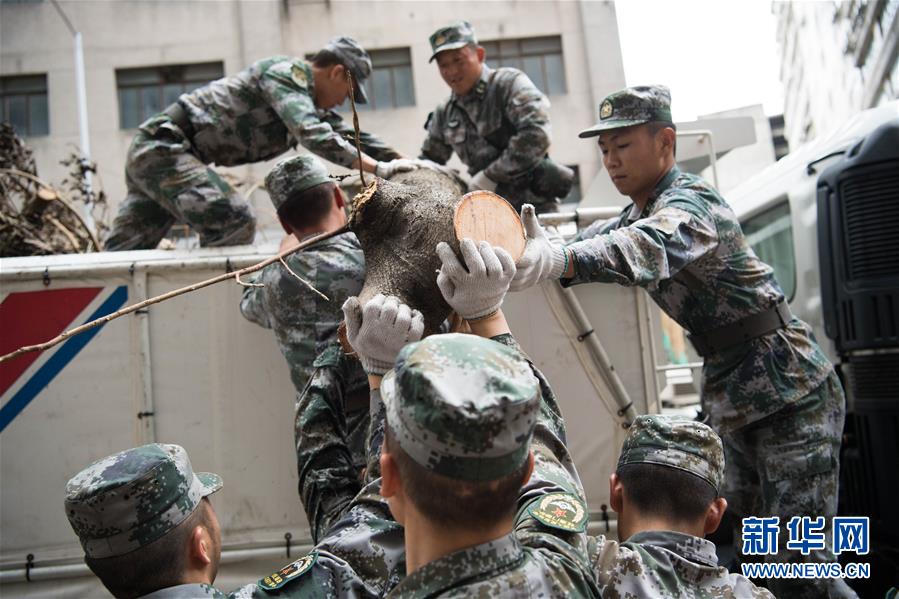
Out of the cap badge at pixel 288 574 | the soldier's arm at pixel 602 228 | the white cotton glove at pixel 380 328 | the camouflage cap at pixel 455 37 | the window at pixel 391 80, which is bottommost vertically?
the cap badge at pixel 288 574

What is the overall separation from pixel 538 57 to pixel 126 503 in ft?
47.7

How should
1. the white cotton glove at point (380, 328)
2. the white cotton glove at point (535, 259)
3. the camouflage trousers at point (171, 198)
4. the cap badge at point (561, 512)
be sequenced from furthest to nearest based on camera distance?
1. the camouflage trousers at point (171, 198)
2. the white cotton glove at point (535, 259)
3. the white cotton glove at point (380, 328)
4. the cap badge at point (561, 512)

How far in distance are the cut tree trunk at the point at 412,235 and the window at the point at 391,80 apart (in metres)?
12.9

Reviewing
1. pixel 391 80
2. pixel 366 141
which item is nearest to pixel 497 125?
pixel 366 141

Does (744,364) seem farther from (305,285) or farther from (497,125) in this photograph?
(497,125)

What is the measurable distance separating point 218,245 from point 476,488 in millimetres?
Answer: 2630

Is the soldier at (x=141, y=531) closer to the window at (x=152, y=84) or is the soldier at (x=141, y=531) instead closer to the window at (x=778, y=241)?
the window at (x=778, y=241)

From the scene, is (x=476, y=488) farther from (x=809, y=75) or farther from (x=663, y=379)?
(x=809, y=75)

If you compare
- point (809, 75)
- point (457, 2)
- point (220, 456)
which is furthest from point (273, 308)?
point (809, 75)

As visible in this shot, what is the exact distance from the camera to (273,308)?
276 centimetres

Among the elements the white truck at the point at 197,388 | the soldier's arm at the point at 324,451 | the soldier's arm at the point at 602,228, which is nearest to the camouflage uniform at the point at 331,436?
the soldier's arm at the point at 324,451

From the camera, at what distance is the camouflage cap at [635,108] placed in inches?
118

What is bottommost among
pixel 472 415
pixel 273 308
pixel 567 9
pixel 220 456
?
pixel 220 456

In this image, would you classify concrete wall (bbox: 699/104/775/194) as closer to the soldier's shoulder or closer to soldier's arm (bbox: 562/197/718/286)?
the soldier's shoulder
